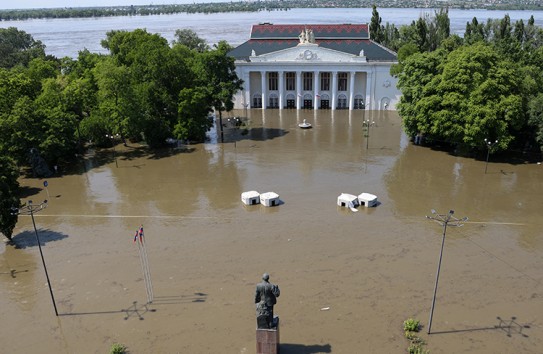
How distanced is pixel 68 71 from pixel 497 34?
76509mm

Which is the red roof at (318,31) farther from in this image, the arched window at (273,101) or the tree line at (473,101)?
the tree line at (473,101)

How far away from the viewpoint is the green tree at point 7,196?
27.2m

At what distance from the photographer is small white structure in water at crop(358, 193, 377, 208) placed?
33125 mm

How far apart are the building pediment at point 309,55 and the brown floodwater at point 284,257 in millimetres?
24052

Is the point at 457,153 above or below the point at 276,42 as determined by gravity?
below

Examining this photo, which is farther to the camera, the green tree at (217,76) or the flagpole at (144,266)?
the green tree at (217,76)

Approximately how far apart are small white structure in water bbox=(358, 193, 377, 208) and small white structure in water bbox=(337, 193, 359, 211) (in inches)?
14.5

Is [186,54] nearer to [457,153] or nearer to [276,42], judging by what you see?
[276,42]

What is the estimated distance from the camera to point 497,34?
3388 inches

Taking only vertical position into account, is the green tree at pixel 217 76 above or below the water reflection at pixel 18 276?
above

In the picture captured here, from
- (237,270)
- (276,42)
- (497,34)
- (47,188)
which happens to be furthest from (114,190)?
(497,34)

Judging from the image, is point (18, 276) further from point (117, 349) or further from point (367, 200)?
point (367, 200)

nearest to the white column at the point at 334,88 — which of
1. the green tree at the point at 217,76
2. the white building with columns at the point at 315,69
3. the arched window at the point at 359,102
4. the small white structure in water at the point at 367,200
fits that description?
the white building with columns at the point at 315,69

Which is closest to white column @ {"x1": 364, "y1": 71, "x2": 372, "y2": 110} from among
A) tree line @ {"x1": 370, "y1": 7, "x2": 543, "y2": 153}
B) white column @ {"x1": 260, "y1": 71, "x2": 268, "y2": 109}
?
white column @ {"x1": 260, "y1": 71, "x2": 268, "y2": 109}
